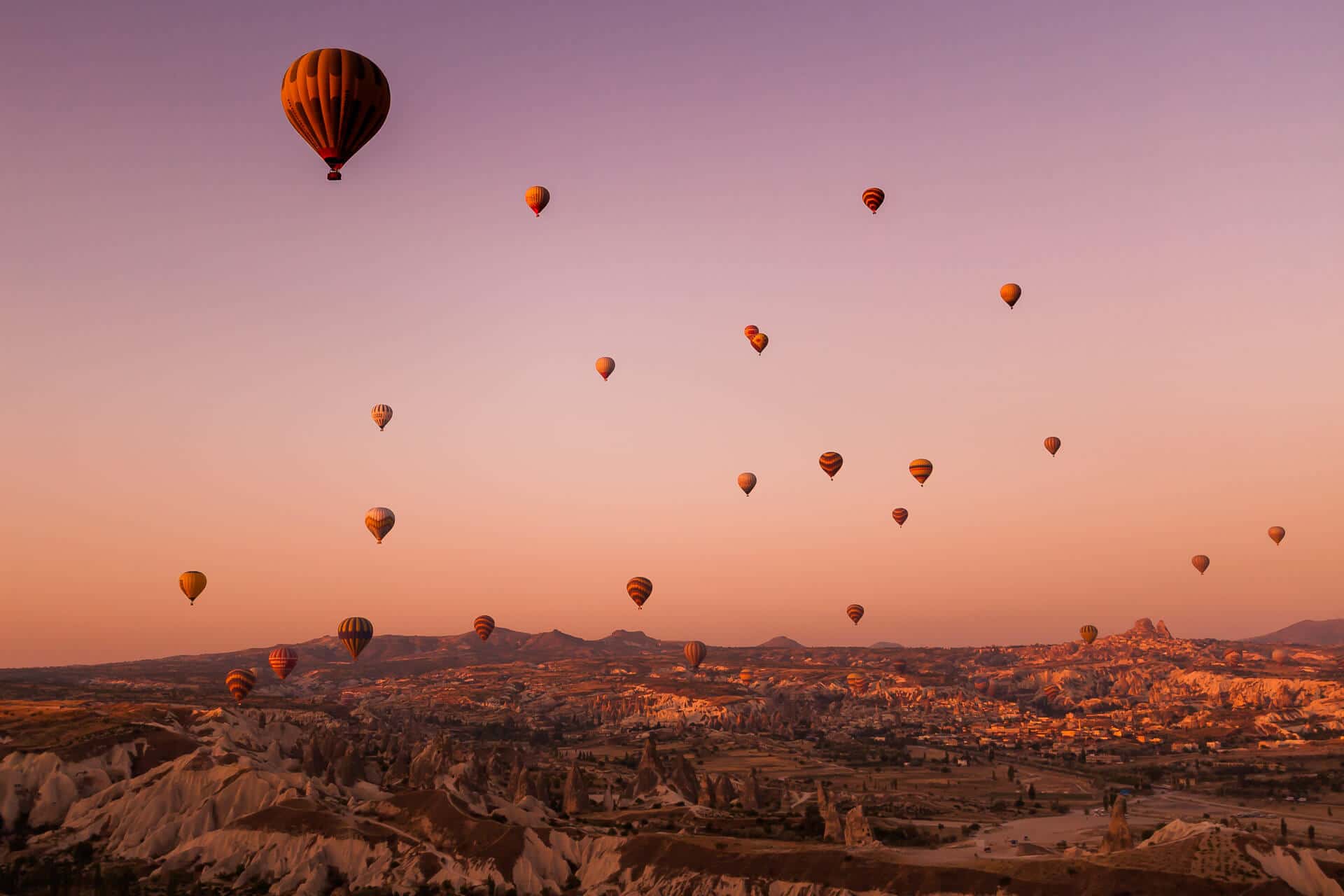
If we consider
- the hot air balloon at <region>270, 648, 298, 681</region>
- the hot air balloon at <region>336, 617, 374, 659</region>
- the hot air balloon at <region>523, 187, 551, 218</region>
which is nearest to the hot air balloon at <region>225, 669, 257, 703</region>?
the hot air balloon at <region>270, 648, 298, 681</region>

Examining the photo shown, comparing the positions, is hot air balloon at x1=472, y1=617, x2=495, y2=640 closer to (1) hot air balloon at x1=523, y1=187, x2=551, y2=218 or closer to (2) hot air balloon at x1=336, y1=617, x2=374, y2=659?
(2) hot air balloon at x1=336, y1=617, x2=374, y2=659

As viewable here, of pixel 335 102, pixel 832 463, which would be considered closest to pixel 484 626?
pixel 832 463

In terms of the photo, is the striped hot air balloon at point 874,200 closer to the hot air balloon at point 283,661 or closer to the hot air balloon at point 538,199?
the hot air balloon at point 538,199

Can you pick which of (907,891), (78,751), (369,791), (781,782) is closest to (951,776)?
(781,782)

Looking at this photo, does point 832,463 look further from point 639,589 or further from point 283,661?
point 283,661

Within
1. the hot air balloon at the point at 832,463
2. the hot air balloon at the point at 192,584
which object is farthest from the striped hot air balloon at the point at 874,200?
the hot air balloon at the point at 192,584

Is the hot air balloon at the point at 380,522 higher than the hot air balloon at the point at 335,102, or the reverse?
the hot air balloon at the point at 335,102
